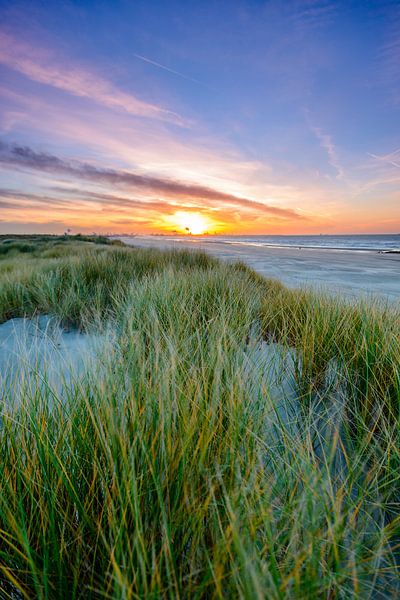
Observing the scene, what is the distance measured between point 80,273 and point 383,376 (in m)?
4.02

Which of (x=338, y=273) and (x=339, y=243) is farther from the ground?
(x=339, y=243)

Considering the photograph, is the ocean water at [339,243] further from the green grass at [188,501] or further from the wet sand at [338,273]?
the green grass at [188,501]

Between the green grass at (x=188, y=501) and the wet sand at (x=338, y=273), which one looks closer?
the green grass at (x=188, y=501)

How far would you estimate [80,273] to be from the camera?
4238 millimetres

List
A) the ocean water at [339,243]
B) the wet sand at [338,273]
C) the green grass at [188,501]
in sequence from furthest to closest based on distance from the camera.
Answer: the ocean water at [339,243] → the wet sand at [338,273] → the green grass at [188,501]

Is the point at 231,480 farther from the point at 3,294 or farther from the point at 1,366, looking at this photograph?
the point at 3,294

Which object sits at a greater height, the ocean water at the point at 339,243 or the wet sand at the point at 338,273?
the ocean water at the point at 339,243

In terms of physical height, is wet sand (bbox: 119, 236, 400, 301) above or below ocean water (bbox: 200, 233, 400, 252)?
below

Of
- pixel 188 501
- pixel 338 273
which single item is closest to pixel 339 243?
pixel 338 273

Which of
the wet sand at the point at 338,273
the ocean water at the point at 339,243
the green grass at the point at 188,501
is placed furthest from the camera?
the ocean water at the point at 339,243

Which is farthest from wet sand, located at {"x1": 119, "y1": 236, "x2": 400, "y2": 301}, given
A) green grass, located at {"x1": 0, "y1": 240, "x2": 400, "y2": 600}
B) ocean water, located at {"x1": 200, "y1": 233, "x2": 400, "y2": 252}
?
ocean water, located at {"x1": 200, "y1": 233, "x2": 400, "y2": 252}

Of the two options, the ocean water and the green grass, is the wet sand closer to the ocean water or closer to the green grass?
the green grass

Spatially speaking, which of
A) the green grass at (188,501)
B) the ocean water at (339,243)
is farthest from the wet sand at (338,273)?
the ocean water at (339,243)

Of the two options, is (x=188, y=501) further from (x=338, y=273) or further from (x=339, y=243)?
(x=339, y=243)
